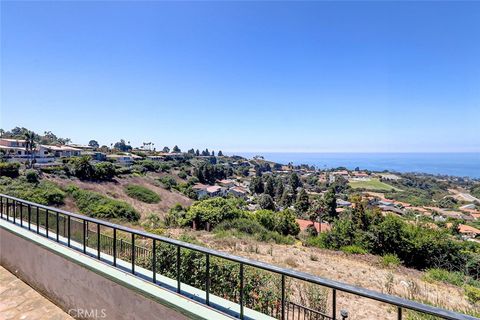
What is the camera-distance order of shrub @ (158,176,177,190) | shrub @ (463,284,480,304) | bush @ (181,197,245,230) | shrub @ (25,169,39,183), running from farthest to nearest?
shrub @ (158,176,177,190)
shrub @ (25,169,39,183)
bush @ (181,197,245,230)
shrub @ (463,284,480,304)

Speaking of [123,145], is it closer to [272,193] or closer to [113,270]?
[272,193]

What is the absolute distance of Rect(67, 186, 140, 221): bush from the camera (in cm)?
2072

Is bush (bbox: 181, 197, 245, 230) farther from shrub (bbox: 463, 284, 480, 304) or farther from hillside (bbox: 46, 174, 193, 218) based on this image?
shrub (bbox: 463, 284, 480, 304)

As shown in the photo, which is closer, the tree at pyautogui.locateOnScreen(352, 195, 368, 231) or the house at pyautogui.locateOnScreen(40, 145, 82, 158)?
the tree at pyautogui.locateOnScreen(352, 195, 368, 231)

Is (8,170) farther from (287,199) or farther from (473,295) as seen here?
(287,199)

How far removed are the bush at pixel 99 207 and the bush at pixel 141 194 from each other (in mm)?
6555

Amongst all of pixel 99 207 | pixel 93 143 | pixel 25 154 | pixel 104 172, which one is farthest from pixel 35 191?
pixel 93 143

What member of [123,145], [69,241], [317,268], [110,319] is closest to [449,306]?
[317,268]

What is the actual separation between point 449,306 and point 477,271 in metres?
8.76

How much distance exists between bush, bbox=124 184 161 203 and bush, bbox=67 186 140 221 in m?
6.55

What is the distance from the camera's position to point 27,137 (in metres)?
39.4

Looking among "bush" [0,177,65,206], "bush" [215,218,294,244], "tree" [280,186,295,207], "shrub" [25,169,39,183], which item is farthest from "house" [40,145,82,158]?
"bush" [215,218,294,244]

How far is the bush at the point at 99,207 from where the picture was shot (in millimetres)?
20719

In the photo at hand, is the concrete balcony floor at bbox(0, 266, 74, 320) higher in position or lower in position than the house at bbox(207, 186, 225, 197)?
higher
